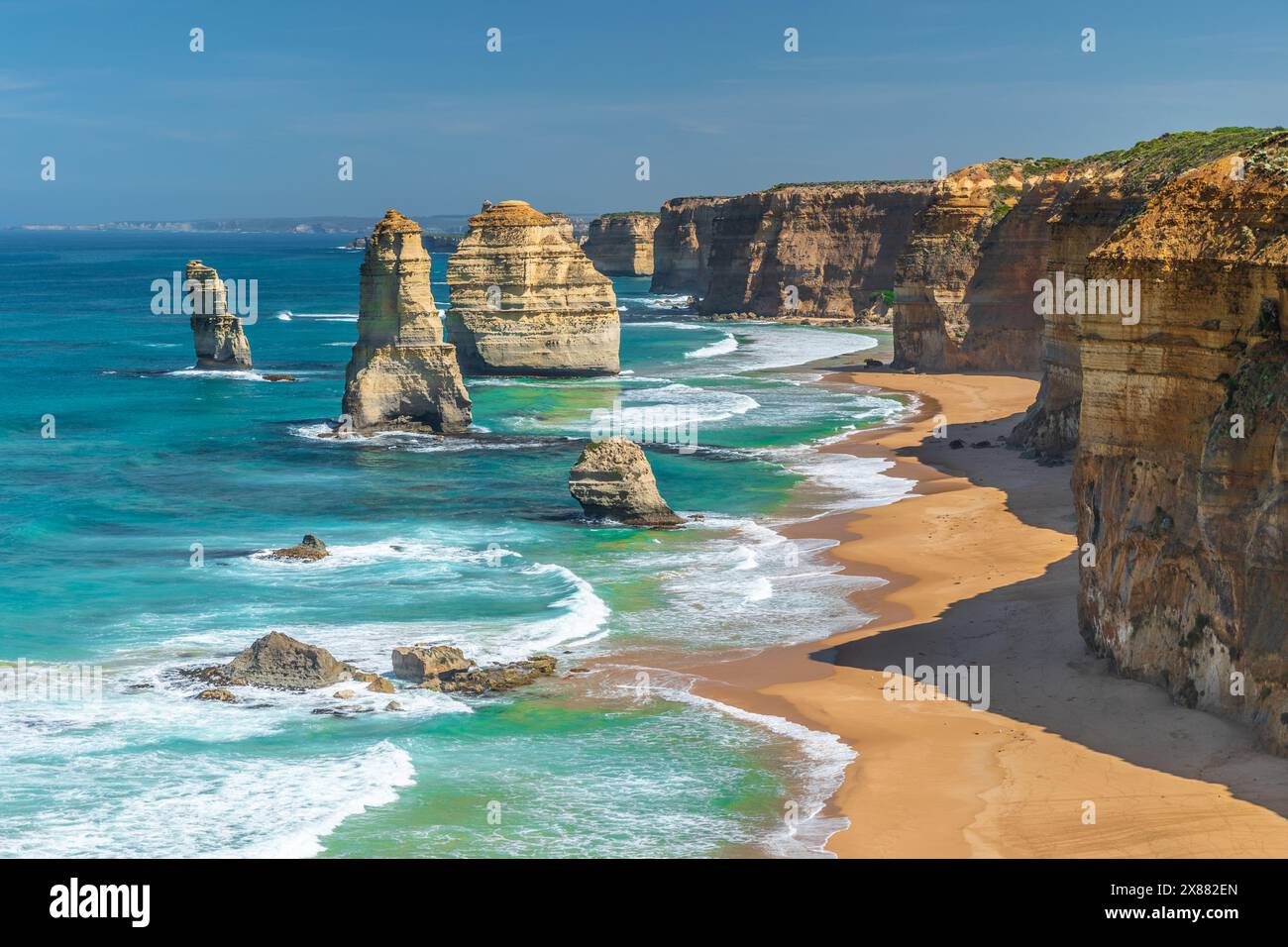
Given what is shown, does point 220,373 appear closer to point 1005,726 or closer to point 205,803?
point 205,803

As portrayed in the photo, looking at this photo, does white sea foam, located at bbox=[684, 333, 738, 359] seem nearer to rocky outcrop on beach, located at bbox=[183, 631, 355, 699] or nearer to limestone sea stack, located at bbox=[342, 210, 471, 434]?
limestone sea stack, located at bbox=[342, 210, 471, 434]

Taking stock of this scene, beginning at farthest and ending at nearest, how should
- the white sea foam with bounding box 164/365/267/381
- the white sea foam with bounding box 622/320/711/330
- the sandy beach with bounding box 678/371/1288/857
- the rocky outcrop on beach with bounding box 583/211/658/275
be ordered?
the rocky outcrop on beach with bounding box 583/211/658/275 → the white sea foam with bounding box 622/320/711/330 → the white sea foam with bounding box 164/365/267/381 → the sandy beach with bounding box 678/371/1288/857

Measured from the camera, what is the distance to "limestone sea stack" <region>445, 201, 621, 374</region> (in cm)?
6762

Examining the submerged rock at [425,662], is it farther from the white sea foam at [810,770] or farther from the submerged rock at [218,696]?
the white sea foam at [810,770]

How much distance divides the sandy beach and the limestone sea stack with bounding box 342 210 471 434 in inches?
808

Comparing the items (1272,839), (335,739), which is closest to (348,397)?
(335,739)

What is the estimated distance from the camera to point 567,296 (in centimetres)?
6875

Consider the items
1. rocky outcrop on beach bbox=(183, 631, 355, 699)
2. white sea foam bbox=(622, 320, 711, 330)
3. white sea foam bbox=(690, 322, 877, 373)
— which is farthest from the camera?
white sea foam bbox=(622, 320, 711, 330)

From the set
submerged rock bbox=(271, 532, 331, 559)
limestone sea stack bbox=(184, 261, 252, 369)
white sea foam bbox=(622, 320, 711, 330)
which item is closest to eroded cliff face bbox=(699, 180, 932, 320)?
white sea foam bbox=(622, 320, 711, 330)

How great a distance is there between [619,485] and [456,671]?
12090 millimetres

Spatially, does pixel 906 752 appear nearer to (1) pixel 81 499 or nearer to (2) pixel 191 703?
(2) pixel 191 703

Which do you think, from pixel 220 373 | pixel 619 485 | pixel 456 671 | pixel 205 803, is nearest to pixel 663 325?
pixel 220 373

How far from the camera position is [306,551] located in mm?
31719

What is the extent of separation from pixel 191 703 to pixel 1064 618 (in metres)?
14.2
